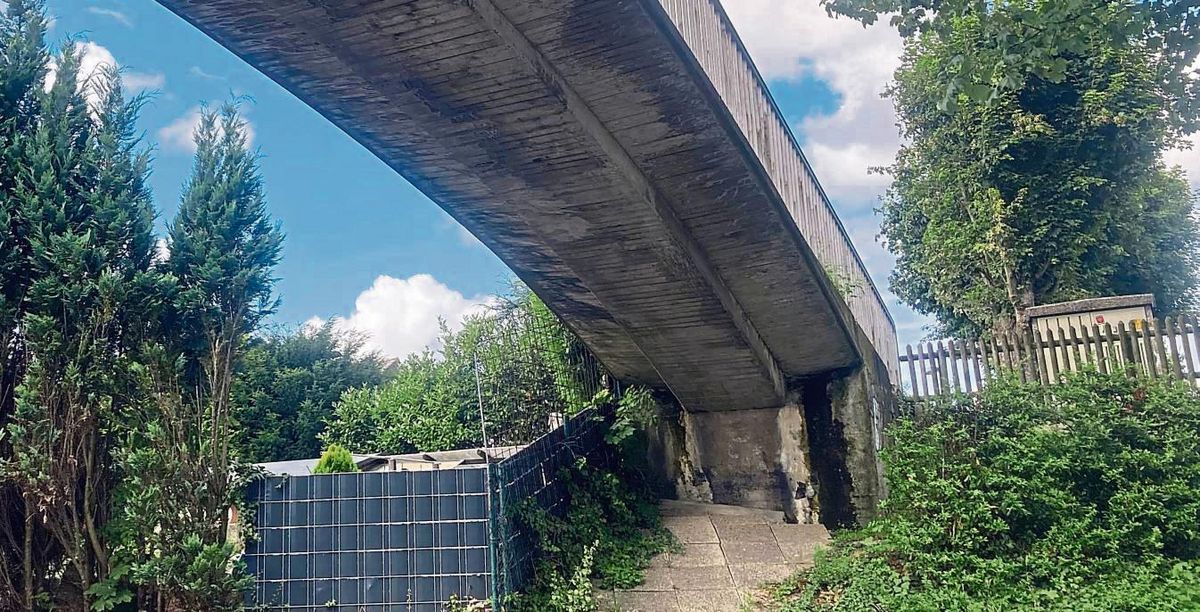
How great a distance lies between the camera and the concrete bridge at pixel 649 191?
368 centimetres

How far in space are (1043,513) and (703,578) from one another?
99.5 inches

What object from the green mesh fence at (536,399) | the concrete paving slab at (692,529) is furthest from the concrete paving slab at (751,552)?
the green mesh fence at (536,399)

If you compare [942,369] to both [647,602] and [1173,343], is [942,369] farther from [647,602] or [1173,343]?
[647,602]

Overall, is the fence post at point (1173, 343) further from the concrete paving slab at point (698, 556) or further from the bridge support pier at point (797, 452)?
the concrete paving slab at point (698, 556)

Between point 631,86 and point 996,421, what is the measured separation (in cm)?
420

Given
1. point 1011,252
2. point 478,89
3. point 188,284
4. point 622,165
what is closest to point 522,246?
point 622,165

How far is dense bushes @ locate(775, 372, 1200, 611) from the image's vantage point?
498 centimetres

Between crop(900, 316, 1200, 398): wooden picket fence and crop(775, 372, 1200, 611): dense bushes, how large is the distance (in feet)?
3.98

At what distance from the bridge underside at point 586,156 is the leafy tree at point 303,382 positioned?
798cm

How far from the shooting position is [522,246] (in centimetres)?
572

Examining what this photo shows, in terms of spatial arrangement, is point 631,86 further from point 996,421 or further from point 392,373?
point 392,373

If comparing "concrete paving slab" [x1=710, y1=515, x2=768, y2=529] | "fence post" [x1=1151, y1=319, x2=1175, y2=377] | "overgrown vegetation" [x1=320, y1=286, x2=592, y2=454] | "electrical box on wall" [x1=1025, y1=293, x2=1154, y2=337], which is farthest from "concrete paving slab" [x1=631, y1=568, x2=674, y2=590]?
"fence post" [x1=1151, y1=319, x2=1175, y2=377]

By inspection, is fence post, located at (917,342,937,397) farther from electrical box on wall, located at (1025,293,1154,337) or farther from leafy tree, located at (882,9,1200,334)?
leafy tree, located at (882,9,1200,334)

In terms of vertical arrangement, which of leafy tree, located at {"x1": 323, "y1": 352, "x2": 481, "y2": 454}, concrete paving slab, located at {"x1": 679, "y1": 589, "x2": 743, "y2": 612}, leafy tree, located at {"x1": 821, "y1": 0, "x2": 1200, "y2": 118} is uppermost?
leafy tree, located at {"x1": 821, "y1": 0, "x2": 1200, "y2": 118}
